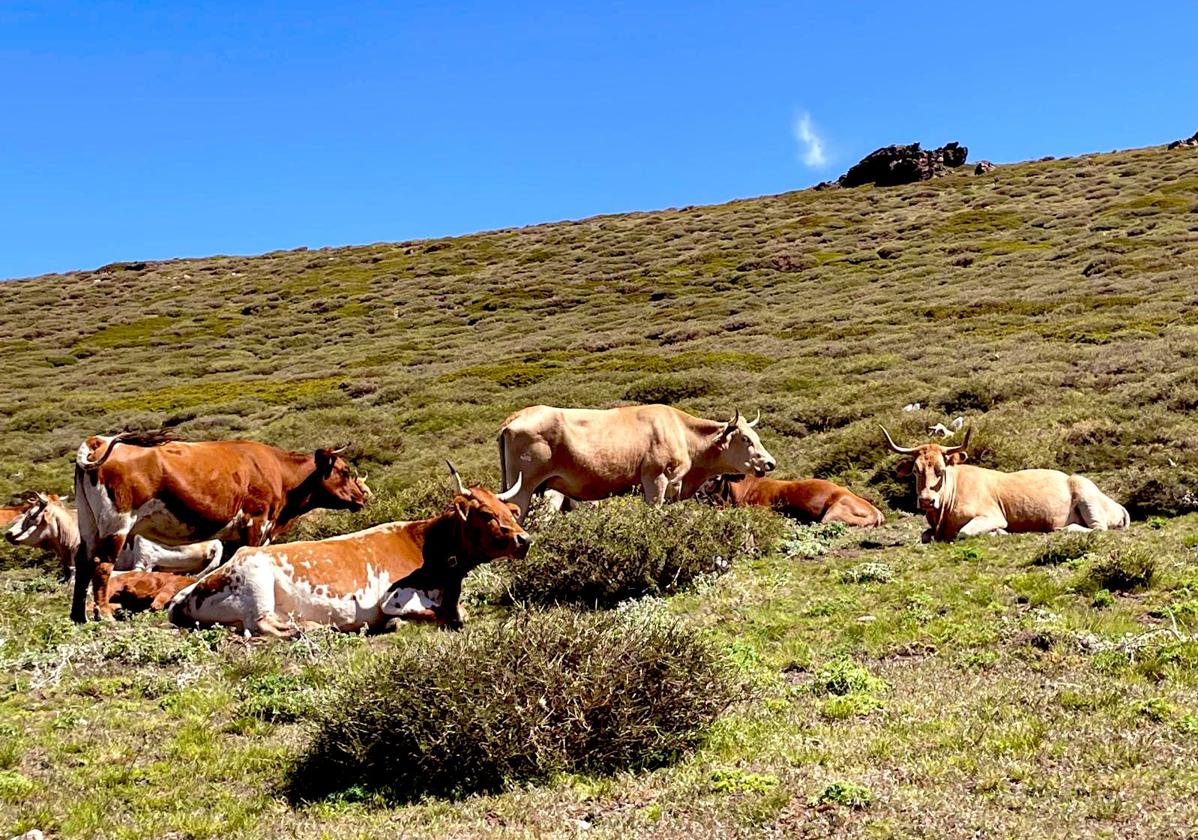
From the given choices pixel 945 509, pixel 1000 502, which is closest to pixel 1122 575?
pixel 945 509

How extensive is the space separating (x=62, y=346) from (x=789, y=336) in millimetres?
52611

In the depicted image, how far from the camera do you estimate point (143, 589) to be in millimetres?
11352

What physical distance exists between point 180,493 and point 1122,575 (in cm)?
971

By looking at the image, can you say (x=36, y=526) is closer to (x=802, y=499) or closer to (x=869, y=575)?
(x=802, y=499)

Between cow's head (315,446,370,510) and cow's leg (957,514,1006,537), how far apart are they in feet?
26.0

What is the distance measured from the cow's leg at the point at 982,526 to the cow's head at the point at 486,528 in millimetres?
5971

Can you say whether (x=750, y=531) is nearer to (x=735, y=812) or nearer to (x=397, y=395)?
(x=735, y=812)

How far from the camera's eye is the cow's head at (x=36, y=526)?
14055 millimetres

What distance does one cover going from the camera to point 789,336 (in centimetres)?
4234

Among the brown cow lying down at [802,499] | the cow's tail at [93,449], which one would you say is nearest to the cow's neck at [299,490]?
the cow's tail at [93,449]

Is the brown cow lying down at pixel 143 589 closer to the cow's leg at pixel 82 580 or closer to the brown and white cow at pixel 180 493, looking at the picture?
the brown and white cow at pixel 180 493

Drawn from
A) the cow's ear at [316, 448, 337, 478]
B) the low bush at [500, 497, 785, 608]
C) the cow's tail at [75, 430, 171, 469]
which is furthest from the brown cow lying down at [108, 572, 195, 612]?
the low bush at [500, 497, 785, 608]

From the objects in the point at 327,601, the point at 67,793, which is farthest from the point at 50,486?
the point at 67,793

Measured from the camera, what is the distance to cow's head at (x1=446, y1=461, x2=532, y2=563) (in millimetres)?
9445
